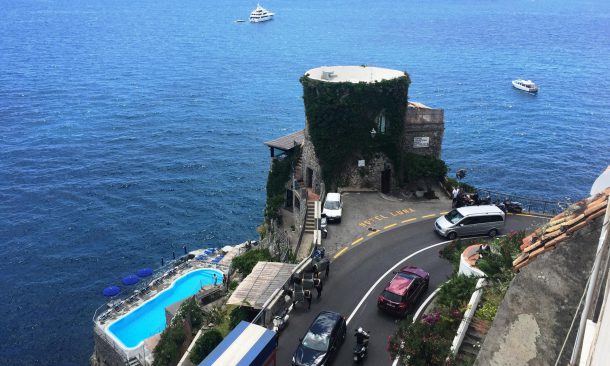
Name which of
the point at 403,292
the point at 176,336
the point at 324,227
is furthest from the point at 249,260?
the point at 403,292

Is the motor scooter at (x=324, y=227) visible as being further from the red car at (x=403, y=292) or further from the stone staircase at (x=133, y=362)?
the stone staircase at (x=133, y=362)

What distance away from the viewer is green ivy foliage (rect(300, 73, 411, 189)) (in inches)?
1645

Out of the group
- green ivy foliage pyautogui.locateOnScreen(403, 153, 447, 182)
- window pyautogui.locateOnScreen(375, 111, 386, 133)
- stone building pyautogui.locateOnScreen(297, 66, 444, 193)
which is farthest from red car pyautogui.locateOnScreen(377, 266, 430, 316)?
window pyautogui.locateOnScreen(375, 111, 386, 133)

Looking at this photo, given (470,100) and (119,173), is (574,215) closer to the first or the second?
(119,173)

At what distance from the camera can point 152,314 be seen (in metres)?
45.0

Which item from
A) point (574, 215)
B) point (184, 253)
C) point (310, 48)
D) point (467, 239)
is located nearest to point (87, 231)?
point (184, 253)

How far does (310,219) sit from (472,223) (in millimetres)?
12136

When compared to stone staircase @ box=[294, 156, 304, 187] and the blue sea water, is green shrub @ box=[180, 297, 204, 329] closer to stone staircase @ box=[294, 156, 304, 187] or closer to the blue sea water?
stone staircase @ box=[294, 156, 304, 187]

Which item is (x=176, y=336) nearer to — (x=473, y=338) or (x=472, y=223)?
(x=473, y=338)

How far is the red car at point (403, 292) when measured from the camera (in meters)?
25.3

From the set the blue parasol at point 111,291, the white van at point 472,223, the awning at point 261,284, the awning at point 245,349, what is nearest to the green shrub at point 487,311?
the awning at point 245,349

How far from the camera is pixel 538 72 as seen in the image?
127m

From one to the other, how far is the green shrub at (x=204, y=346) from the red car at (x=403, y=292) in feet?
28.0

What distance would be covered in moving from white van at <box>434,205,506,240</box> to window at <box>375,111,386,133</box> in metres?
11.1
